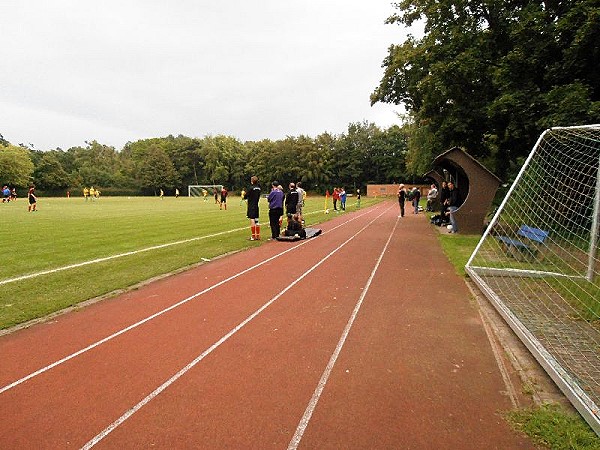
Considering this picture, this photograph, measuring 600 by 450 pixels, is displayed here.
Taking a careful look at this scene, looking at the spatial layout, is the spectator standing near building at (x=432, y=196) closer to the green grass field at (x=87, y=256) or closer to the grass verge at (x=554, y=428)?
the green grass field at (x=87, y=256)

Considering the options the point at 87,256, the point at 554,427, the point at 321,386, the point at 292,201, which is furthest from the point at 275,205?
the point at 554,427

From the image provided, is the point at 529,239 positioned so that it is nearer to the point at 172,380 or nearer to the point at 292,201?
the point at 292,201

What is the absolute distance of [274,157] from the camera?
78.6 m

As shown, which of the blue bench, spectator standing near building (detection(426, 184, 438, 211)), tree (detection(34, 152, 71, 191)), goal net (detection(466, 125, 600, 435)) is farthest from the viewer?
tree (detection(34, 152, 71, 191))

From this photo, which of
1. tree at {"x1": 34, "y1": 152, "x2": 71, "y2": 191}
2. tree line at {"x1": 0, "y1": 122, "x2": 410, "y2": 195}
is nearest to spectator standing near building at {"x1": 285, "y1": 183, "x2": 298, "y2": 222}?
tree line at {"x1": 0, "y1": 122, "x2": 410, "y2": 195}

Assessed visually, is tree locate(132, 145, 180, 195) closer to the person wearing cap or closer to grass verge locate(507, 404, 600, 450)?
the person wearing cap

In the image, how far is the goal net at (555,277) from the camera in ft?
12.5

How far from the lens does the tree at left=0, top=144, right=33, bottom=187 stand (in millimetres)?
68625

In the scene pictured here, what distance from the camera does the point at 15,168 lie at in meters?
69.2

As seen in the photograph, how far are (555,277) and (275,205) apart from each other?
321 inches

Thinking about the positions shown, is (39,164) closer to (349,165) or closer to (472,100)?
(349,165)

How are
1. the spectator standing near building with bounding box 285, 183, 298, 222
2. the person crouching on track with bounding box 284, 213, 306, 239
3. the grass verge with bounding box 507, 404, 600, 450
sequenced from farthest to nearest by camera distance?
1. the person crouching on track with bounding box 284, 213, 306, 239
2. the spectator standing near building with bounding box 285, 183, 298, 222
3. the grass verge with bounding box 507, 404, 600, 450

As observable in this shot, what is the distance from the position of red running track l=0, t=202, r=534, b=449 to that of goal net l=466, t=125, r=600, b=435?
0.59 metres

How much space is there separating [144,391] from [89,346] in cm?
147
